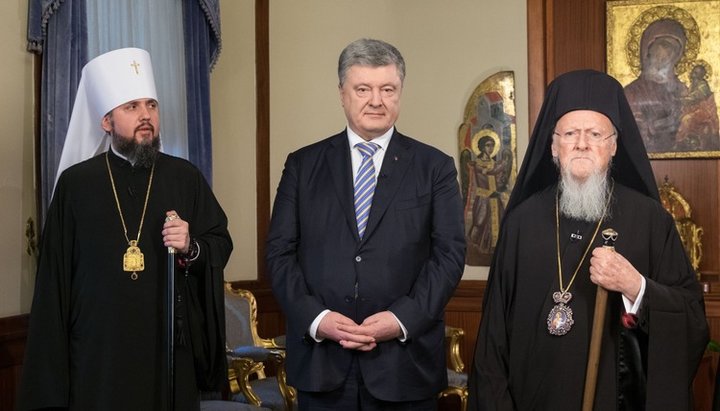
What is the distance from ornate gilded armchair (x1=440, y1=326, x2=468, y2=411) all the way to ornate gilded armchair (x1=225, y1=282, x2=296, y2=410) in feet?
3.45

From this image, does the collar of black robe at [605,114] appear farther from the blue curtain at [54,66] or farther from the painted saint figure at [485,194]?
the painted saint figure at [485,194]

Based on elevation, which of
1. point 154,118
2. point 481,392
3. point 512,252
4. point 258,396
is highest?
point 154,118

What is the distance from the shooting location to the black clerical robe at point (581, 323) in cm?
367

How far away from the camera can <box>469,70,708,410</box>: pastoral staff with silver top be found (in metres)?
3.67

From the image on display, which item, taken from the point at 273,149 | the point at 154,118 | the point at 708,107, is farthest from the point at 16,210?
the point at 708,107

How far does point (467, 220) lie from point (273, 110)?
163cm

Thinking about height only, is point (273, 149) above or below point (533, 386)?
above

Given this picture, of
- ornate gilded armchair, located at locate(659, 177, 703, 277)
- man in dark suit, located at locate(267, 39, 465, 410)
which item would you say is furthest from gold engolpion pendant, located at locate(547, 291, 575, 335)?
ornate gilded armchair, located at locate(659, 177, 703, 277)

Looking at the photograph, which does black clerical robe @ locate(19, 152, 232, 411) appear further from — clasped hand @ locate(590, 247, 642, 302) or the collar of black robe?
clasped hand @ locate(590, 247, 642, 302)

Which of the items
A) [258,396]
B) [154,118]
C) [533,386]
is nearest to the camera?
[533,386]

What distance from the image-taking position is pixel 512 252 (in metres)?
4.03

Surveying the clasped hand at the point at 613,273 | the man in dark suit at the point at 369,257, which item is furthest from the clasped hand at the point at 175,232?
the clasped hand at the point at 613,273

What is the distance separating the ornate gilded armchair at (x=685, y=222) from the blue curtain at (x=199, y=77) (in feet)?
10.4

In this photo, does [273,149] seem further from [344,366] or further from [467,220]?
[344,366]
